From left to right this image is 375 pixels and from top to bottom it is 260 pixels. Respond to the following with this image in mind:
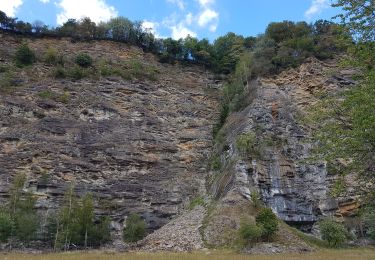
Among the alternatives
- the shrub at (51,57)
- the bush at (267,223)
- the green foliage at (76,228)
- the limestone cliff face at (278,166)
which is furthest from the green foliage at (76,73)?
the bush at (267,223)

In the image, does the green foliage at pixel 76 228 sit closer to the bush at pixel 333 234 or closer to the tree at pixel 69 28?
the bush at pixel 333 234

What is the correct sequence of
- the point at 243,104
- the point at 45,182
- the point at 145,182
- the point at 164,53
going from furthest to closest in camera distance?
the point at 164,53 → the point at 243,104 → the point at 145,182 → the point at 45,182

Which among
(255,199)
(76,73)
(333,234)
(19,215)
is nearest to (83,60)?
(76,73)

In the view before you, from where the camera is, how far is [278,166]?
38.2 metres

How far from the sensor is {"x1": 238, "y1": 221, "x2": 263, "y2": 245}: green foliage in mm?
27500

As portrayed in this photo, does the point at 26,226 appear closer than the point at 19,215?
Yes

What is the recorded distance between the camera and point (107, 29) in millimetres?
62406

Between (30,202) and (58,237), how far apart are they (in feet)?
15.9

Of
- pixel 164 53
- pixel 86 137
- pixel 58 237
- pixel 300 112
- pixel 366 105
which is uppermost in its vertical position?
pixel 164 53

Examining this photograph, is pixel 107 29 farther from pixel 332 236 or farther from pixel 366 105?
pixel 366 105

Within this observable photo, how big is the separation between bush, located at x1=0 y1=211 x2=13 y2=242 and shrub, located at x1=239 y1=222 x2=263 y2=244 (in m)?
17.3

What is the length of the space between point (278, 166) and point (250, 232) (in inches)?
469

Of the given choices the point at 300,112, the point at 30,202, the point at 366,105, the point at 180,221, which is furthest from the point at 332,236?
the point at 30,202

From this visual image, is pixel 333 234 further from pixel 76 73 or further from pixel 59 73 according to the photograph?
pixel 59 73
